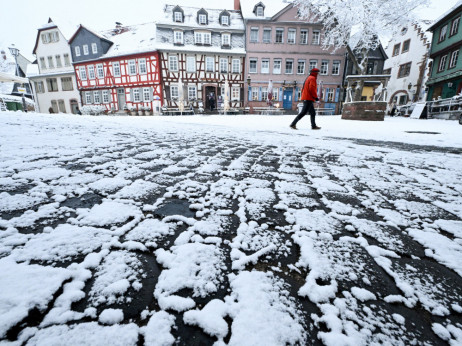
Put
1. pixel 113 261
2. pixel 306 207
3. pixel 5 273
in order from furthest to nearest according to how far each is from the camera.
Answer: pixel 306 207 → pixel 113 261 → pixel 5 273

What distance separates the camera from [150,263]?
95 centimetres

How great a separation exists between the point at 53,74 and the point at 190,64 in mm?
14568

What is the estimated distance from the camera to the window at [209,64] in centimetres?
1973

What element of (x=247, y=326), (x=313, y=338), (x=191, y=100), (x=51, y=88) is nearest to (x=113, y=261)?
(x=247, y=326)

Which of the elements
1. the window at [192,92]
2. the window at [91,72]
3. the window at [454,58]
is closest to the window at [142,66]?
the window at [192,92]

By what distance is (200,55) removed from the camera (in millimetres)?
19500

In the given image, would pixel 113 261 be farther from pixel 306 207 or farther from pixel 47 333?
pixel 306 207

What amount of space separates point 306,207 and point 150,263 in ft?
3.48

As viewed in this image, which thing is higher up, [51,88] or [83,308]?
[51,88]

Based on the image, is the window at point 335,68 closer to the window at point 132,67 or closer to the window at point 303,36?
the window at point 303,36

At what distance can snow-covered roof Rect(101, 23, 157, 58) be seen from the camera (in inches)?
765

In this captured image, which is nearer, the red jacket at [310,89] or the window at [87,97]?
the red jacket at [310,89]

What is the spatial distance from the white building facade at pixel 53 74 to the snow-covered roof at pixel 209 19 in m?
10.4

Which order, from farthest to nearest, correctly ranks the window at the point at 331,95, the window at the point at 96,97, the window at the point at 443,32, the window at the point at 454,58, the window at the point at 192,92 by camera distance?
the window at the point at 96,97 → the window at the point at 331,95 → the window at the point at 192,92 → the window at the point at 443,32 → the window at the point at 454,58
